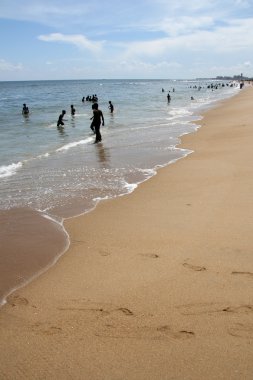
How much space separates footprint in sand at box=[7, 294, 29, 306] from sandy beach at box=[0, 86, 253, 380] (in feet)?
0.05

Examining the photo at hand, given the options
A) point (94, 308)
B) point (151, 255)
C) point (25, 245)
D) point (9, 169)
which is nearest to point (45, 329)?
point (94, 308)

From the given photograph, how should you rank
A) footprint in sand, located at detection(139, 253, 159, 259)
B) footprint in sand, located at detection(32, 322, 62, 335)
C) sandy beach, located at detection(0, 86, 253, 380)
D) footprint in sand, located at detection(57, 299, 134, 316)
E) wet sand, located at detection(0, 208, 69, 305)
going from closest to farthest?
sandy beach, located at detection(0, 86, 253, 380) < footprint in sand, located at detection(32, 322, 62, 335) < footprint in sand, located at detection(57, 299, 134, 316) < wet sand, located at detection(0, 208, 69, 305) < footprint in sand, located at detection(139, 253, 159, 259)

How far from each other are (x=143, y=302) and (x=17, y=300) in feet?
4.71

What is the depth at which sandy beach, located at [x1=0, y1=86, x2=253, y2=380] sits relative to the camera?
10.2ft

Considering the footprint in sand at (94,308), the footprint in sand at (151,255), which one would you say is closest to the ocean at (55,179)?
the footprint in sand at (94,308)

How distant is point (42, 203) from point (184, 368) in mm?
5370

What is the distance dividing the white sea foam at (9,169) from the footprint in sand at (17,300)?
703 centimetres

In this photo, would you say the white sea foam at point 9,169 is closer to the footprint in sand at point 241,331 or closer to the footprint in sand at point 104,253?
the footprint in sand at point 104,253

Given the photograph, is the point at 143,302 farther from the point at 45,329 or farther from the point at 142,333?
the point at 45,329

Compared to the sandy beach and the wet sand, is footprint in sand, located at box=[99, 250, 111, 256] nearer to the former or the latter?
the sandy beach

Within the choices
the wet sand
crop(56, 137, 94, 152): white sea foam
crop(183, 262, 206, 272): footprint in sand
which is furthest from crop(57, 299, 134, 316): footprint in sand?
crop(56, 137, 94, 152): white sea foam

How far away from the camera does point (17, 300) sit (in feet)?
13.6

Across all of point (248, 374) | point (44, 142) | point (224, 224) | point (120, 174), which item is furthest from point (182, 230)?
point (44, 142)

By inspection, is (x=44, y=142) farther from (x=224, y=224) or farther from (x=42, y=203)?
(x=224, y=224)
